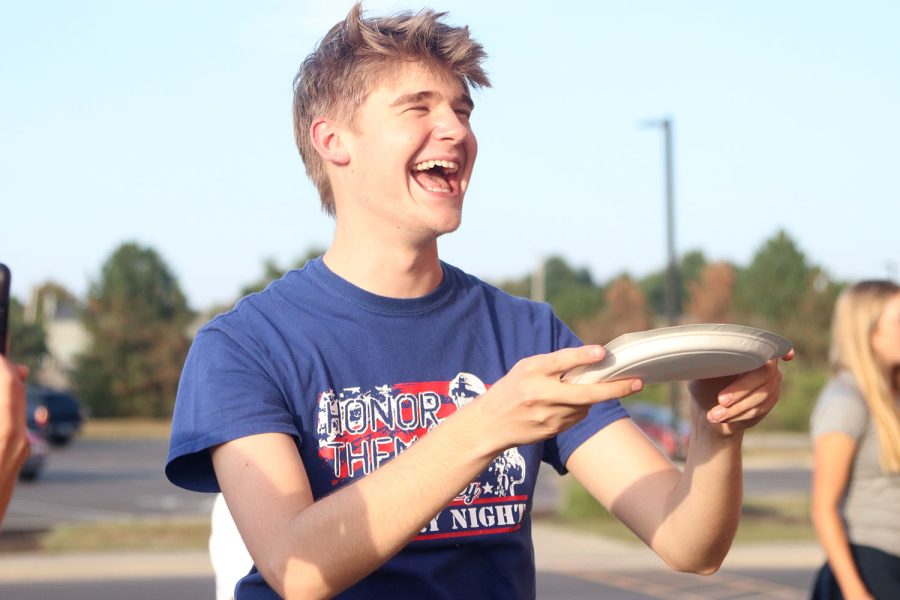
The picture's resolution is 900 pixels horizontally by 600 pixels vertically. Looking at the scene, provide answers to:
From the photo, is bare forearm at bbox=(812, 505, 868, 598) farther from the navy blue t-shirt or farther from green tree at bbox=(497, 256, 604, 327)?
green tree at bbox=(497, 256, 604, 327)

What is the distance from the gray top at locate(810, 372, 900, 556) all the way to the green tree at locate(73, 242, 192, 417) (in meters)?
51.4

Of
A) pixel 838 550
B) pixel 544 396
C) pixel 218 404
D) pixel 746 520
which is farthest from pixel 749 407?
pixel 746 520

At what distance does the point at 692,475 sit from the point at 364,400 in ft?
2.10

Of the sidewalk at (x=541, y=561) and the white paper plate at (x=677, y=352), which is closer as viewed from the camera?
the white paper plate at (x=677, y=352)

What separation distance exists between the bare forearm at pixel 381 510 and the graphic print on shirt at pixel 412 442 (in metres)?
0.23

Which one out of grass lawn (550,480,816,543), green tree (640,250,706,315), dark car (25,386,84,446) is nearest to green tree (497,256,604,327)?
green tree (640,250,706,315)

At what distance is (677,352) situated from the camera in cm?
182

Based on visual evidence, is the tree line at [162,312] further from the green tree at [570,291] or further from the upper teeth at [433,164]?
the upper teeth at [433,164]

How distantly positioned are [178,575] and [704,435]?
391 inches

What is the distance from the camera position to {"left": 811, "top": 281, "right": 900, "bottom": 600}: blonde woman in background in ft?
11.9

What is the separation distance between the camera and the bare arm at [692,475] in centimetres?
216

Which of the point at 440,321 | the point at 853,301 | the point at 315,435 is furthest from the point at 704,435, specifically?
the point at 853,301

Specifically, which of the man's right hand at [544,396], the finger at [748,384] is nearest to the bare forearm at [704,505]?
the finger at [748,384]

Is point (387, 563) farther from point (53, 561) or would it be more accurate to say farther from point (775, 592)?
point (53, 561)
